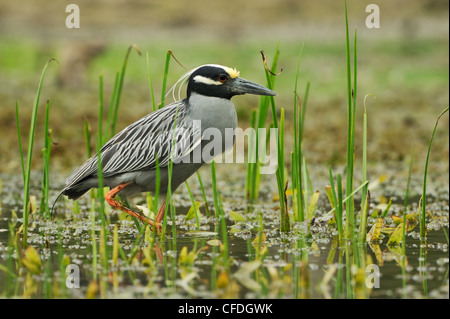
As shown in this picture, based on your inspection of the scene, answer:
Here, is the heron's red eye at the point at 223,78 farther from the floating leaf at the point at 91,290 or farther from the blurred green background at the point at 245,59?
the floating leaf at the point at 91,290

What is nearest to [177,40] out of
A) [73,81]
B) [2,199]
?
[73,81]

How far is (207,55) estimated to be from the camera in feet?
71.6

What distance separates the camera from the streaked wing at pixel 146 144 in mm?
6574

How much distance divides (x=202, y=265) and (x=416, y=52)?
697 inches

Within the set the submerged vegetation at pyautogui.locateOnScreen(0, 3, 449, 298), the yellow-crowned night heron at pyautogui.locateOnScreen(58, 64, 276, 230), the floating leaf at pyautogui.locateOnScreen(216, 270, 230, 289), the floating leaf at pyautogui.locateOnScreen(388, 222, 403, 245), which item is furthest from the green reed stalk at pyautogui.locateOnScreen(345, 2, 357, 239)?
the floating leaf at pyautogui.locateOnScreen(216, 270, 230, 289)

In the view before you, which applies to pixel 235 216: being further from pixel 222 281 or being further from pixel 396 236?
pixel 222 281

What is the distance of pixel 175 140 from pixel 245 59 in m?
14.9

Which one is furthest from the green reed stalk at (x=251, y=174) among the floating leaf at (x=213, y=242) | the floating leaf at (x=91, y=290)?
the floating leaf at (x=91, y=290)

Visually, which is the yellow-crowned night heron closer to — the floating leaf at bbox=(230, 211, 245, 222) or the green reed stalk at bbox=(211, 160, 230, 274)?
the green reed stalk at bbox=(211, 160, 230, 274)

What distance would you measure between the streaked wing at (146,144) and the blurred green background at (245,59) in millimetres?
601

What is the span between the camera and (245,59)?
69.4 ft

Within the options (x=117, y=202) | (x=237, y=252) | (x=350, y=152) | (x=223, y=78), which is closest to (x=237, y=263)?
(x=237, y=252)

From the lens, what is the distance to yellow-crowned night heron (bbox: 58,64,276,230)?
21.4 ft

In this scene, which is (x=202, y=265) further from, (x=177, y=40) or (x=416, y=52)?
(x=177, y=40)
